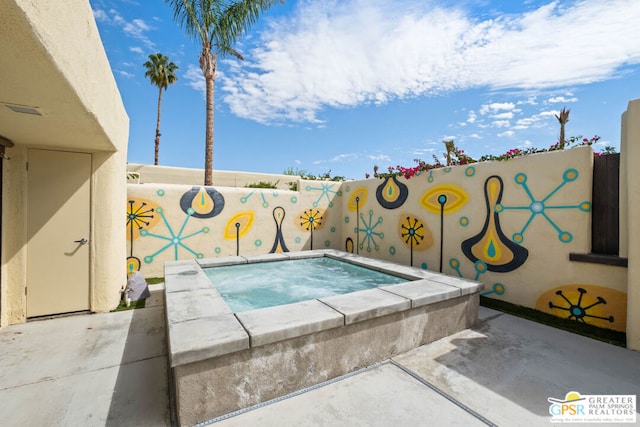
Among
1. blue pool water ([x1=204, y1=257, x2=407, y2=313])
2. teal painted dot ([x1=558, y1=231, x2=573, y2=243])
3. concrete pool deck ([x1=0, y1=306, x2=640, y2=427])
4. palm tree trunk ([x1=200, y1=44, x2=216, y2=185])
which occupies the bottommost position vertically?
concrete pool deck ([x1=0, y1=306, x2=640, y2=427])

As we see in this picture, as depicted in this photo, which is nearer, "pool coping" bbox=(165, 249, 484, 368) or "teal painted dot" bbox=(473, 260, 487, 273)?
"pool coping" bbox=(165, 249, 484, 368)

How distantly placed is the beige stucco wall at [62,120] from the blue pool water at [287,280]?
211 centimetres

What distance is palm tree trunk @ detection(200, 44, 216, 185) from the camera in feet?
33.7

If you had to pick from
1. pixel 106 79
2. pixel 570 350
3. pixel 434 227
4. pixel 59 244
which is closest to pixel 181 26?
pixel 106 79

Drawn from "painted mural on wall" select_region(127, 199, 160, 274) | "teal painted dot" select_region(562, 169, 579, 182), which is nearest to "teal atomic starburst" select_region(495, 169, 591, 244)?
"teal painted dot" select_region(562, 169, 579, 182)

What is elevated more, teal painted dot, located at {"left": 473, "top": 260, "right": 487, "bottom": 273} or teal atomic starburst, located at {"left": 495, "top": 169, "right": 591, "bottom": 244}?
teal atomic starburst, located at {"left": 495, "top": 169, "right": 591, "bottom": 244}

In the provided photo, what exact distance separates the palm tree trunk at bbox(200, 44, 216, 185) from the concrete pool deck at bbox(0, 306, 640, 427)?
24.3ft

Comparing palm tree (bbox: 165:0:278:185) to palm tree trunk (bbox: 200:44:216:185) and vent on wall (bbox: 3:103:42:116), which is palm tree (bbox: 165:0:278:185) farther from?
vent on wall (bbox: 3:103:42:116)

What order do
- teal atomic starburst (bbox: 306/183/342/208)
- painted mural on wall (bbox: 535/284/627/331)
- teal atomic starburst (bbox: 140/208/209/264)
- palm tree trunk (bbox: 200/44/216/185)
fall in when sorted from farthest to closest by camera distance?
palm tree trunk (bbox: 200/44/216/185) < teal atomic starburst (bbox: 306/183/342/208) < teal atomic starburst (bbox: 140/208/209/264) < painted mural on wall (bbox: 535/284/627/331)

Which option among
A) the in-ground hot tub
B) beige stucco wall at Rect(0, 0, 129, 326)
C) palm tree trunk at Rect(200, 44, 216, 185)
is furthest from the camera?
palm tree trunk at Rect(200, 44, 216, 185)

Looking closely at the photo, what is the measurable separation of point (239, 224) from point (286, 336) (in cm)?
575

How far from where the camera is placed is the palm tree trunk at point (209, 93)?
1026 centimetres

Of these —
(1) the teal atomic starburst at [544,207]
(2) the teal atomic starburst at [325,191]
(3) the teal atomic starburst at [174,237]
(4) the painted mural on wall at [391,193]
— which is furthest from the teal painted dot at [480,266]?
(3) the teal atomic starburst at [174,237]

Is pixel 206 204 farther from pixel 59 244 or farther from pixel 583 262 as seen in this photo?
pixel 583 262
